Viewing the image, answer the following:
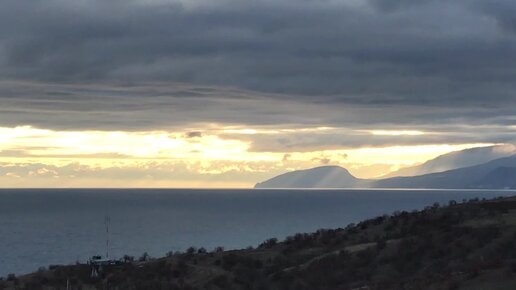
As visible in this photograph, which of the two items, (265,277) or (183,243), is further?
(183,243)

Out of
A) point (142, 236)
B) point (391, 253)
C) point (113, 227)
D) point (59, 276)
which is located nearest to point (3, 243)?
point (142, 236)

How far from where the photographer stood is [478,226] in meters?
43.1

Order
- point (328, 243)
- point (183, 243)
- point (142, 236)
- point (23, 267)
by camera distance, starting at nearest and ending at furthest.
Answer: point (328, 243)
point (23, 267)
point (183, 243)
point (142, 236)

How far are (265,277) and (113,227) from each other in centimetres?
11760

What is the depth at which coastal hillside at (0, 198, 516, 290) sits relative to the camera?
121 ft

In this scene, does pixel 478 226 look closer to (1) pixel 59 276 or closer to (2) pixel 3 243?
(1) pixel 59 276

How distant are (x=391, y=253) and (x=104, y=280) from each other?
14.6 m

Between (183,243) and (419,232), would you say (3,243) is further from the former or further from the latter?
(419,232)

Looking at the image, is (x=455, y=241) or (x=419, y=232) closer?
(x=455, y=241)

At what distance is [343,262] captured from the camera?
3947cm

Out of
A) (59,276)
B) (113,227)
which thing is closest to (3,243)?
(113,227)

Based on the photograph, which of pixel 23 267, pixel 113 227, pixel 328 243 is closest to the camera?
pixel 328 243

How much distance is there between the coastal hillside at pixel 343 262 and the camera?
37.0 m

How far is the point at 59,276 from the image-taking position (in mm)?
42125
